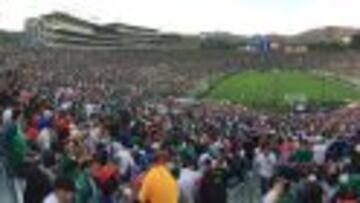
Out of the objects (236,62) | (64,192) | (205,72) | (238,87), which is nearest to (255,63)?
(236,62)

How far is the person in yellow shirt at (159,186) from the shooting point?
15.8m

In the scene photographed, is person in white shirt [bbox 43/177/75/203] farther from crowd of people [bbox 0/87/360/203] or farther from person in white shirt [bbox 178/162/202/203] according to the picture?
person in white shirt [bbox 178/162/202/203]

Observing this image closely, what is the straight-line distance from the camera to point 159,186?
15.8 metres

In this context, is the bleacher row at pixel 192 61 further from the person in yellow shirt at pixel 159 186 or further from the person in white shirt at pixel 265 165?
the person in yellow shirt at pixel 159 186

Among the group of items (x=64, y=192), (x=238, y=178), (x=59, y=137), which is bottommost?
(x=238, y=178)

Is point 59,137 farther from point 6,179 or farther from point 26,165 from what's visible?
point 26,165

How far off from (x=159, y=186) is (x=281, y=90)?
104m

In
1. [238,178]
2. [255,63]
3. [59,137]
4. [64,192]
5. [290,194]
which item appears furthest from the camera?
[255,63]

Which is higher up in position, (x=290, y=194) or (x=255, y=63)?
(x=290, y=194)

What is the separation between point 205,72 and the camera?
473 feet

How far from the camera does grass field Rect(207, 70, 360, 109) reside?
345 ft

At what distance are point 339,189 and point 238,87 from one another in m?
104

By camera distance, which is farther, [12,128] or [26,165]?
[12,128]

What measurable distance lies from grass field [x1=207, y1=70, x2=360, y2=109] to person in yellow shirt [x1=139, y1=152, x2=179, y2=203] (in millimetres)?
82890
